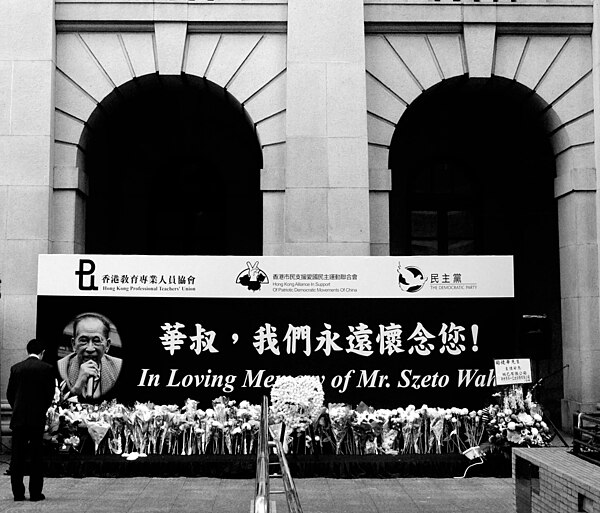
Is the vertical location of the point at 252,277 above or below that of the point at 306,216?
below

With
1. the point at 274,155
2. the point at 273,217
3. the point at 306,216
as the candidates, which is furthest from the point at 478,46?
the point at 273,217

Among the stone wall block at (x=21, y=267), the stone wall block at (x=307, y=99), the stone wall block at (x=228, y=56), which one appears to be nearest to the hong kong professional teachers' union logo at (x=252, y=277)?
the stone wall block at (x=307, y=99)

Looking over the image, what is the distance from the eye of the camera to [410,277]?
12852 millimetres

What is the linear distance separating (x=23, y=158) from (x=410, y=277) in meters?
7.35

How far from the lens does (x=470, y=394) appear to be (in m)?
12.7

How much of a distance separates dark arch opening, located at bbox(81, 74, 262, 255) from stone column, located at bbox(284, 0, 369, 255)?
4.57 metres

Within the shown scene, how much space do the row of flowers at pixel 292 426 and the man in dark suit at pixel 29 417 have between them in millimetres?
1557

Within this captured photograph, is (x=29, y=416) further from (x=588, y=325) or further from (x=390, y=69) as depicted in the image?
(x=588, y=325)

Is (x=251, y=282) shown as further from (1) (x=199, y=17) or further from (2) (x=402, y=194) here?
(2) (x=402, y=194)

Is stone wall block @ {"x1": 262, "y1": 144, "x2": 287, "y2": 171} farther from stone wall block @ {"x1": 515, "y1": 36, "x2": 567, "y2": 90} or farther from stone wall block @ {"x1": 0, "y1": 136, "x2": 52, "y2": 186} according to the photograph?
stone wall block @ {"x1": 515, "y1": 36, "x2": 567, "y2": 90}

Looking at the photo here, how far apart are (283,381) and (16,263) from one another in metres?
5.49

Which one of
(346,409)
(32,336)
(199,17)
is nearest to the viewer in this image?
(346,409)

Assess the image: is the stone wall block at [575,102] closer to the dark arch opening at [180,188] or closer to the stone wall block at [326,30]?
the stone wall block at [326,30]

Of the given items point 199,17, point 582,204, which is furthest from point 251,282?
point 582,204
